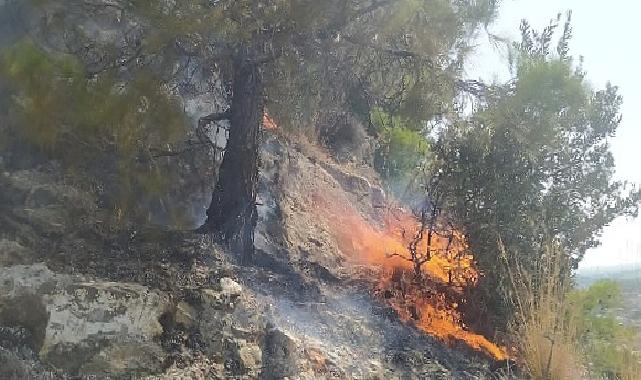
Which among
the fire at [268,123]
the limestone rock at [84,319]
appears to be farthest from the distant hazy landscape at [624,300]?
the limestone rock at [84,319]

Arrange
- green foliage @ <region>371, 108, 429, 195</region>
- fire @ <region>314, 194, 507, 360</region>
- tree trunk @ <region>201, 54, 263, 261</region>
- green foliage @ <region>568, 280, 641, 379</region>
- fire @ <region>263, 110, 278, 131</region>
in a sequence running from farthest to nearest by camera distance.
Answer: green foliage @ <region>371, 108, 429, 195</region> < fire @ <region>263, 110, 278, 131</region> < fire @ <region>314, 194, 507, 360</region> < tree trunk @ <region>201, 54, 263, 261</region> < green foliage @ <region>568, 280, 641, 379</region>

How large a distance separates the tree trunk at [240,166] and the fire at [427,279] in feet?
4.32

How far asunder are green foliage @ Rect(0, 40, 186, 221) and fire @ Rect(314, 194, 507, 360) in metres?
2.18

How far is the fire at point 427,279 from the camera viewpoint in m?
5.18

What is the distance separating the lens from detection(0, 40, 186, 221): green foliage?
13.1 ft

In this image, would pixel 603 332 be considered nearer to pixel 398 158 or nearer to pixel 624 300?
pixel 624 300

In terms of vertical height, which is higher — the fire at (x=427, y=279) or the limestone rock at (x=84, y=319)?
the fire at (x=427, y=279)

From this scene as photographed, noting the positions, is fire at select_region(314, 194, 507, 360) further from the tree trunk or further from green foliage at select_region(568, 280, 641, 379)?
the tree trunk

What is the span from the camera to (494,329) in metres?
5.43

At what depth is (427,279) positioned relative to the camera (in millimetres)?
6027

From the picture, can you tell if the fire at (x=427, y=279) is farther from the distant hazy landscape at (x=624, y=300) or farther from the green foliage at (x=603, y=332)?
the distant hazy landscape at (x=624, y=300)

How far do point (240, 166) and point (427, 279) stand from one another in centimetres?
218

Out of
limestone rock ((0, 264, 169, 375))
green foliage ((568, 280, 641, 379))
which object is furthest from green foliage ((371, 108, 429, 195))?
limestone rock ((0, 264, 169, 375))

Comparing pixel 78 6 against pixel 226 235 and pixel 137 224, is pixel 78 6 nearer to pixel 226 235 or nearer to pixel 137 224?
pixel 137 224
